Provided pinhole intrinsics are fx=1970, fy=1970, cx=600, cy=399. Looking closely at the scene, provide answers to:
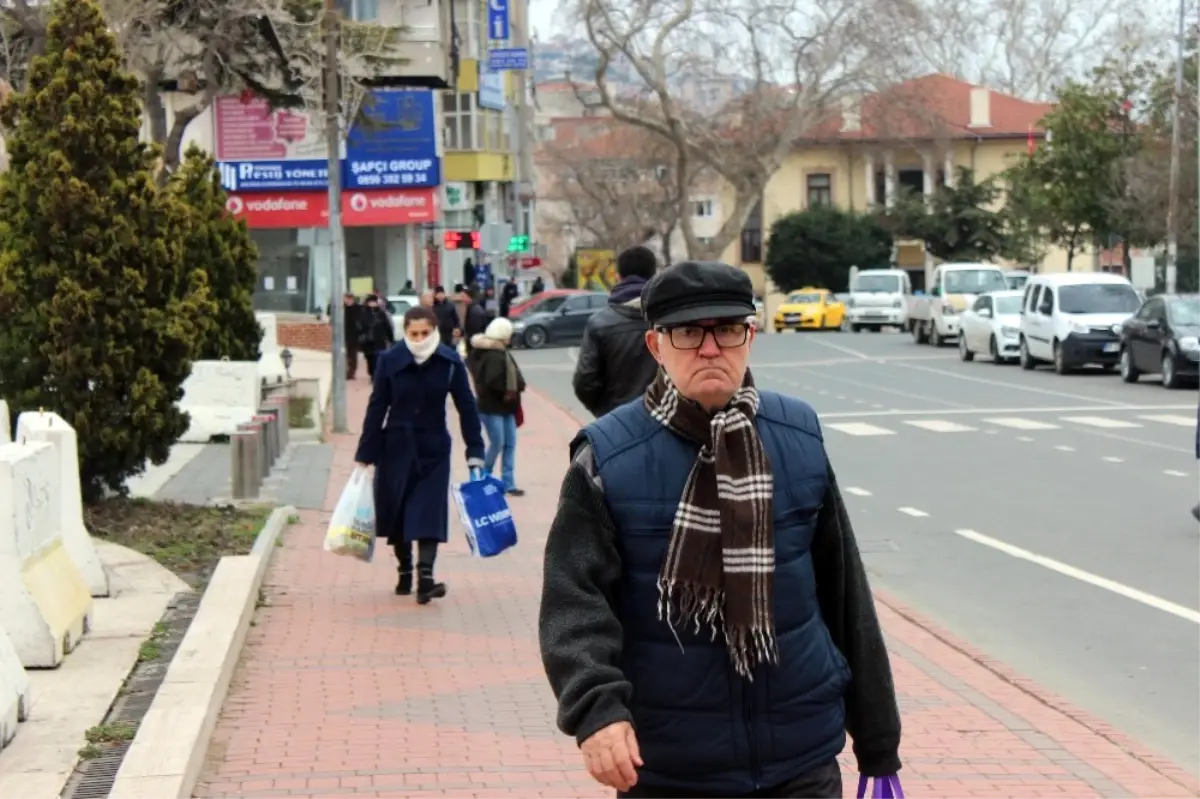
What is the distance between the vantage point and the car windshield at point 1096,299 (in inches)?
1385

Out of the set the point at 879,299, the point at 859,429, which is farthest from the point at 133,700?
the point at 879,299

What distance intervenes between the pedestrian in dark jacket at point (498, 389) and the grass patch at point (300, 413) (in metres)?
7.87

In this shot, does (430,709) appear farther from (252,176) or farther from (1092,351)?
(252,176)

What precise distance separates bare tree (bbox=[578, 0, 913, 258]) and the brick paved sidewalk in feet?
169

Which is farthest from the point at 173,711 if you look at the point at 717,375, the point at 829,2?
the point at 829,2

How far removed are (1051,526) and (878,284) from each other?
4919 centimetres

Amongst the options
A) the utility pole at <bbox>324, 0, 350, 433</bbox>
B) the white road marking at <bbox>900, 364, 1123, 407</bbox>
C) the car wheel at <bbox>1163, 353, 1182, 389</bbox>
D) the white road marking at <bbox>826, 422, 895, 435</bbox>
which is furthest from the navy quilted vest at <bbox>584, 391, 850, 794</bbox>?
the car wheel at <bbox>1163, 353, 1182, 389</bbox>

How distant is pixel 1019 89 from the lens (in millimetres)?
105875

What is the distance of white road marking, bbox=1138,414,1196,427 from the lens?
23812 mm

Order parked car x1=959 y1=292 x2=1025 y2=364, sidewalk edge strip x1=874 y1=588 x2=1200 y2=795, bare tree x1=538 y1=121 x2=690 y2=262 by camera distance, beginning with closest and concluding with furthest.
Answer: sidewalk edge strip x1=874 y1=588 x2=1200 y2=795 → parked car x1=959 y1=292 x2=1025 y2=364 → bare tree x1=538 y1=121 x2=690 y2=262

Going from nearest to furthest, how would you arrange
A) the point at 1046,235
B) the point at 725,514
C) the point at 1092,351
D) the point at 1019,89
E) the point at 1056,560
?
1. the point at 725,514
2. the point at 1056,560
3. the point at 1092,351
4. the point at 1046,235
5. the point at 1019,89

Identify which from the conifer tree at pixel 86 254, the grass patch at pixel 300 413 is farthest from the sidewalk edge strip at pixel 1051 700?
the grass patch at pixel 300 413

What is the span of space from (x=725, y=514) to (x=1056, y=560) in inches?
371

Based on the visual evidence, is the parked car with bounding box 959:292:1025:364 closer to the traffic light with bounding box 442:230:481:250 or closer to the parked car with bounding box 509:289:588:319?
the traffic light with bounding box 442:230:481:250
